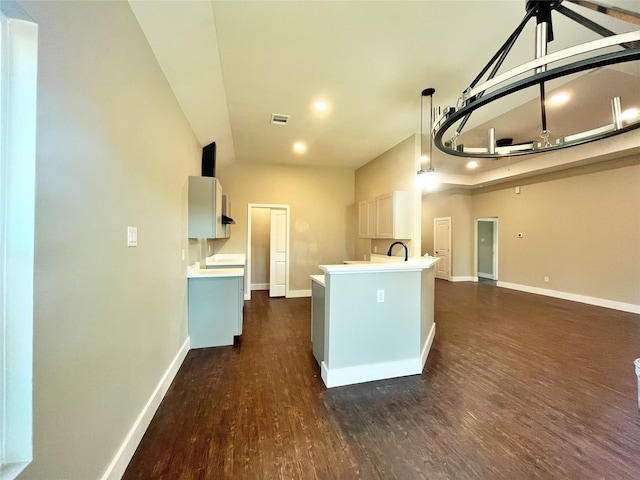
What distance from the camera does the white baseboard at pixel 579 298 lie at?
4762 millimetres

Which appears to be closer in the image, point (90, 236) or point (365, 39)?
point (90, 236)

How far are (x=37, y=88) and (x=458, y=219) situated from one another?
887 cm

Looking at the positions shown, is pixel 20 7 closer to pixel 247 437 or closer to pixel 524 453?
pixel 247 437

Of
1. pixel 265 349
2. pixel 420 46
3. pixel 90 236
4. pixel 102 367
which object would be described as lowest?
pixel 265 349

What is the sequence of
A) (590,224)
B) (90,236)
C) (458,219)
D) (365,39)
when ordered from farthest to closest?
(458,219)
(590,224)
(365,39)
(90,236)

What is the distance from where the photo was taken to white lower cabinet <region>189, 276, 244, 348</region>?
10.3 ft

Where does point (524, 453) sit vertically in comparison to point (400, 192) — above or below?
below

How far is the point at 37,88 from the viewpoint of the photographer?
0.89 meters

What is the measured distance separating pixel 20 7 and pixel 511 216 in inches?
337

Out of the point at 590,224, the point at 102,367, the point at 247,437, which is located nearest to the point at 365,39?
the point at 102,367

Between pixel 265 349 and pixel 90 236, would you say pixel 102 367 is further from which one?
pixel 265 349

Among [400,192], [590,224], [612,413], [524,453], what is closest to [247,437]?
[524,453]

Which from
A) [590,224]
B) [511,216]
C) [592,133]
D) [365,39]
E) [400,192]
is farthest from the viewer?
[511,216]

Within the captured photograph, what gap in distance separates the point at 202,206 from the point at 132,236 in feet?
5.16
